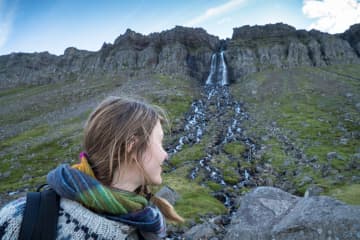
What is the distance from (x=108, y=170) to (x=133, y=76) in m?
124

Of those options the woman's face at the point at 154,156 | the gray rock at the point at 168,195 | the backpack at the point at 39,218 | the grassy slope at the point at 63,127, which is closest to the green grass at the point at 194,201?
the grassy slope at the point at 63,127

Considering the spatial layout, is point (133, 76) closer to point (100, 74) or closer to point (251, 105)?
point (100, 74)

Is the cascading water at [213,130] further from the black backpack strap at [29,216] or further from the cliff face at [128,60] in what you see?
the black backpack strap at [29,216]

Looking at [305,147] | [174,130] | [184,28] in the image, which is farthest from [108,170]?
[184,28]

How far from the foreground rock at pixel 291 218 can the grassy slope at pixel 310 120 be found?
6747 mm

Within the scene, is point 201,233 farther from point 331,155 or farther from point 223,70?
point 223,70

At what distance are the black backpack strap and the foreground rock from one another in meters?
12.3

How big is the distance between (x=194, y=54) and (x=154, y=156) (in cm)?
13929

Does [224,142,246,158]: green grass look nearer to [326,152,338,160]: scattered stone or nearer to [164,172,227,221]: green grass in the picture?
[326,152,338,160]: scattered stone

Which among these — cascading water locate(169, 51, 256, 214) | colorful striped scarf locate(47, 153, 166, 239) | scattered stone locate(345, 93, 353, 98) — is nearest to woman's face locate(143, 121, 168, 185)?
colorful striped scarf locate(47, 153, 166, 239)

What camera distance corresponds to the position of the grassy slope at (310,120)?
33300 mm

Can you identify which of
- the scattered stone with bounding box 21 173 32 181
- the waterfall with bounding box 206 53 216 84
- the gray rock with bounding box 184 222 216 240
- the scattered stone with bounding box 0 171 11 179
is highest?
the waterfall with bounding box 206 53 216 84

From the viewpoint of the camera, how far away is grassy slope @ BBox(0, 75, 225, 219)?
32197 mm

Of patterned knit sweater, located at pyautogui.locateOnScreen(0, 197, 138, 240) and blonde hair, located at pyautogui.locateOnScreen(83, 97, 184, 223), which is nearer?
patterned knit sweater, located at pyautogui.locateOnScreen(0, 197, 138, 240)
